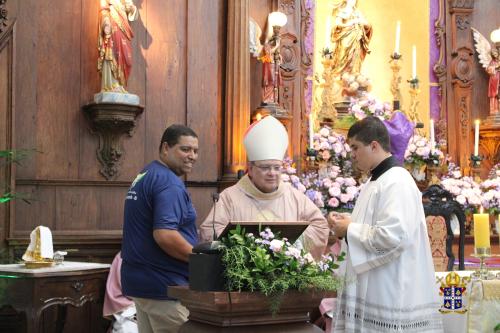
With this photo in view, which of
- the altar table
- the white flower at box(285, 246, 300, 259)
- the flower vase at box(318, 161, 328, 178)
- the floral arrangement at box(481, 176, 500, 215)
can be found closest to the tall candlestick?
the altar table

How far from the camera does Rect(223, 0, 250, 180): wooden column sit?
22.7 ft

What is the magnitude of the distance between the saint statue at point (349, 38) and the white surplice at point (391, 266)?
4702 mm

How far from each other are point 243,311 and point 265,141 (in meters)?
1.72

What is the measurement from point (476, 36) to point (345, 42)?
1.54 metres

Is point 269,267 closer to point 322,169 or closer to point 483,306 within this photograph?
point 483,306

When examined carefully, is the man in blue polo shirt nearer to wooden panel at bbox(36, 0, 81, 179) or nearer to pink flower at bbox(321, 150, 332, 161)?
wooden panel at bbox(36, 0, 81, 179)

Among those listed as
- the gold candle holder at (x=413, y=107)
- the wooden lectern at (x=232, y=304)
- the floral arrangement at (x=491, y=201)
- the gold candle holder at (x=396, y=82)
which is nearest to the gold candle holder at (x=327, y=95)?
the gold candle holder at (x=396, y=82)

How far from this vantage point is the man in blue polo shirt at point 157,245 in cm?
363

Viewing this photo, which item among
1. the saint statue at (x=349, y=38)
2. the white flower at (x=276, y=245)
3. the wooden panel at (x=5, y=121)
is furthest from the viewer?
the saint statue at (x=349, y=38)

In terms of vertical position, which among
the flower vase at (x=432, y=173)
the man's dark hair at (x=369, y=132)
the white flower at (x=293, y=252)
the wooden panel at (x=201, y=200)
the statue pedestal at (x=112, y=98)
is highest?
the statue pedestal at (x=112, y=98)

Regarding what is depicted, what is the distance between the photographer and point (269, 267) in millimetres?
3102

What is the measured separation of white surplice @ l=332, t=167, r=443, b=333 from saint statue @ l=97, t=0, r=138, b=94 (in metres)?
3.10

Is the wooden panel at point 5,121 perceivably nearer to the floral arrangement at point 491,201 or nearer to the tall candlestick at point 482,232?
the tall candlestick at point 482,232

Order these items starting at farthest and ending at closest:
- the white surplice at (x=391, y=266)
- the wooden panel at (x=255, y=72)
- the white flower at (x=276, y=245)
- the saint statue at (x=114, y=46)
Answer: the wooden panel at (x=255, y=72)
the saint statue at (x=114, y=46)
the white surplice at (x=391, y=266)
the white flower at (x=276, y=245)
